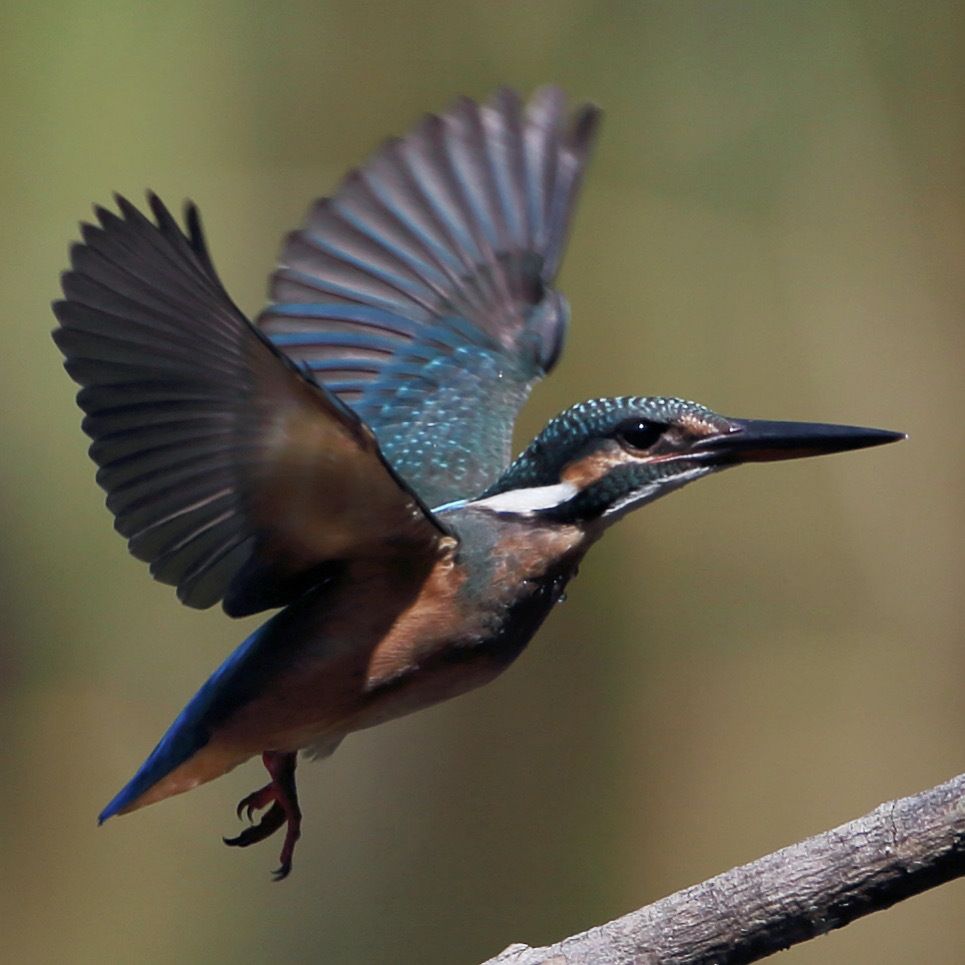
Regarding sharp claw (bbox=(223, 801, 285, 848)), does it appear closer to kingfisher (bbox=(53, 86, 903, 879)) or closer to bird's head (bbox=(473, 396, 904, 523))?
kingfisher (bbox=(53, 86, 903, 879))

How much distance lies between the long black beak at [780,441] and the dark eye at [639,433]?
0.17 feet

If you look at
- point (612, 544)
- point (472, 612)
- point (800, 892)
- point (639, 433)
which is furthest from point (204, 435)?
point (612, 544)

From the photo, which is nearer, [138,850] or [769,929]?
[769,929]

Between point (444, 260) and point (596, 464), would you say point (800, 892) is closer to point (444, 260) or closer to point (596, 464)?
point (596, 464)

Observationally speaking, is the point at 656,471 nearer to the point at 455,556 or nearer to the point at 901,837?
the point at 455,556

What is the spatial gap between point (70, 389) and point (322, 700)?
176 centimetres

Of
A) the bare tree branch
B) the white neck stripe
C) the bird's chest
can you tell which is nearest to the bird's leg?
the bird's chest

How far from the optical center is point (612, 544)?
11.3ft

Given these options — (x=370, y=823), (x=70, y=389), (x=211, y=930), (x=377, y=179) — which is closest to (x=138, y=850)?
(x=211, y=930)

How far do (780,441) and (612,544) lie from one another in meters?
1.68

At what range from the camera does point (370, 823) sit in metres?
3.18

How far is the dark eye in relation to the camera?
5.84 feet

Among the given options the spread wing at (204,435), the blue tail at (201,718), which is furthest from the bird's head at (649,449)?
the blue tail at (201,718)

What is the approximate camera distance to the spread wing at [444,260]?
241cm
